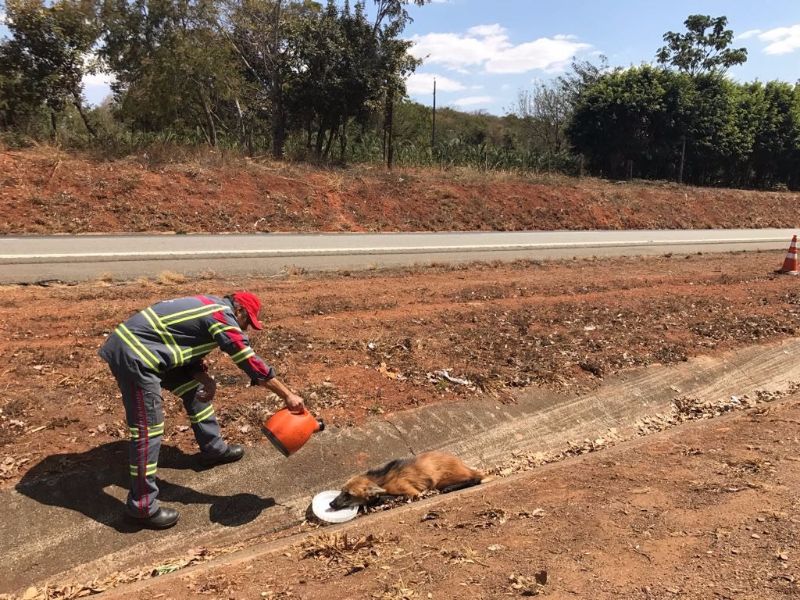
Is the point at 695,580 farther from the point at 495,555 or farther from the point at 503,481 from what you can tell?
the point at 503,481

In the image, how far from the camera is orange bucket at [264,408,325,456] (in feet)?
12.9

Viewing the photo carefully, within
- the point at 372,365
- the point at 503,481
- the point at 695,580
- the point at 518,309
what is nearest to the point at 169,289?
the point at 372,365

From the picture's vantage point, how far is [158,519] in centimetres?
396

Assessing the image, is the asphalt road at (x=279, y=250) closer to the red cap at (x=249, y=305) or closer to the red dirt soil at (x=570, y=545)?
the red cap at (x=249, y=305)

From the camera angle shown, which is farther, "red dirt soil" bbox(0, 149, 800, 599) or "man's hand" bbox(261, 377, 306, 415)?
"man's hand" bbox(261, 377, 306, 415)

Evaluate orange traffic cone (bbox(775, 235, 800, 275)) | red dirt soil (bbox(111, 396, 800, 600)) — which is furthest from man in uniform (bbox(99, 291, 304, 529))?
orange traffic cone (bbox(775, 235, 800, 275))

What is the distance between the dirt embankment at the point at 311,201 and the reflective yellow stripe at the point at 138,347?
1248 centimetres

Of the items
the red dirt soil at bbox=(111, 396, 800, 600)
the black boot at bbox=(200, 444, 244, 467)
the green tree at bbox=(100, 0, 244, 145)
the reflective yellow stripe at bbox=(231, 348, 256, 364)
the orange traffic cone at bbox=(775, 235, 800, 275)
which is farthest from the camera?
the green tree at bbox=(100, 0, 244, 145)

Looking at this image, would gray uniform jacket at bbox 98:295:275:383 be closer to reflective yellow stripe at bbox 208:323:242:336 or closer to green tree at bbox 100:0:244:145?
reflective yellow stripe at bbox 208:323:242:336

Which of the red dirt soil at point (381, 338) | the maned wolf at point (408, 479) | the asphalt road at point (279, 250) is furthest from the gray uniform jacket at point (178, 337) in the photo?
the asphalt road at point (279, 250)

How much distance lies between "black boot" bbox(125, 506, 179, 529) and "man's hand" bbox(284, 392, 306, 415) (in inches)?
45.4

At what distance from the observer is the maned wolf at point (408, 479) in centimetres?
420

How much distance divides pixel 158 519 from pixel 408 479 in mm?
1812

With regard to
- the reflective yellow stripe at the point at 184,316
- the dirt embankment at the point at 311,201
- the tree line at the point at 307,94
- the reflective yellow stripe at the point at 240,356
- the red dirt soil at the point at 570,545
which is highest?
the tree line at the point at 307,94
